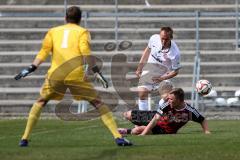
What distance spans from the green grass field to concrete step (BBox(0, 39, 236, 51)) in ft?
29.2

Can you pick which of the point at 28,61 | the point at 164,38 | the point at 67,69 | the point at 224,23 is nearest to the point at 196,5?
the point at 224,23

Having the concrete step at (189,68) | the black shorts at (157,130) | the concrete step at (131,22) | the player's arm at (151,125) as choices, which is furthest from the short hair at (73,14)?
the concrete step at (131,22)

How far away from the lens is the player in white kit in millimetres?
16344

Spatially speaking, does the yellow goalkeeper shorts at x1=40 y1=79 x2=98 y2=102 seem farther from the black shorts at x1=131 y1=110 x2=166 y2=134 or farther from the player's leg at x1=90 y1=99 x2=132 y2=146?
the black shorts at x1=131 y1=110 x2=166 y2=134

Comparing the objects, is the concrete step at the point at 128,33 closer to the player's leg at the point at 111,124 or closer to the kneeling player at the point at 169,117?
the kneeling player at the point at 169,117

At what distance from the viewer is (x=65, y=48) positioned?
11.5 m

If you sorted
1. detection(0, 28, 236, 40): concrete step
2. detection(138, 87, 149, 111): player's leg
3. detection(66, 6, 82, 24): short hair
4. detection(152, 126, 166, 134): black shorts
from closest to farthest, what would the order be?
1. detection(66, 6, 82, 24): short hair
2. detection(152, 126, 166, 134): black shorts
3. detection(138, 87, 149, 111): player's leg
4. detection(0, 28, 236, 40): concrete step

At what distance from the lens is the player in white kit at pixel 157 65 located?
1634 centimetres

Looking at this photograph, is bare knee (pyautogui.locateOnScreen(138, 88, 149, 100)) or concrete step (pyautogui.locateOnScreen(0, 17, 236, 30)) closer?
bare knee (pyautogui.locateOnScreen(138, 88, 149, 100))

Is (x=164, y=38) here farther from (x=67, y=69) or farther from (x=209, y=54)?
(x=209, y=54)

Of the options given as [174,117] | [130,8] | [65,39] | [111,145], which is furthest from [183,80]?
[65,39]

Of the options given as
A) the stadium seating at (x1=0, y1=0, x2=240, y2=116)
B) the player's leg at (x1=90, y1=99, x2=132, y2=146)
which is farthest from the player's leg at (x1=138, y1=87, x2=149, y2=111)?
the stadium seating at (x1=0, y1=0, x2=240, y2=116)

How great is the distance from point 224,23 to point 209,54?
1.87 metres

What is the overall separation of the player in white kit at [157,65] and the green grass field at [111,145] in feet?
3.84
